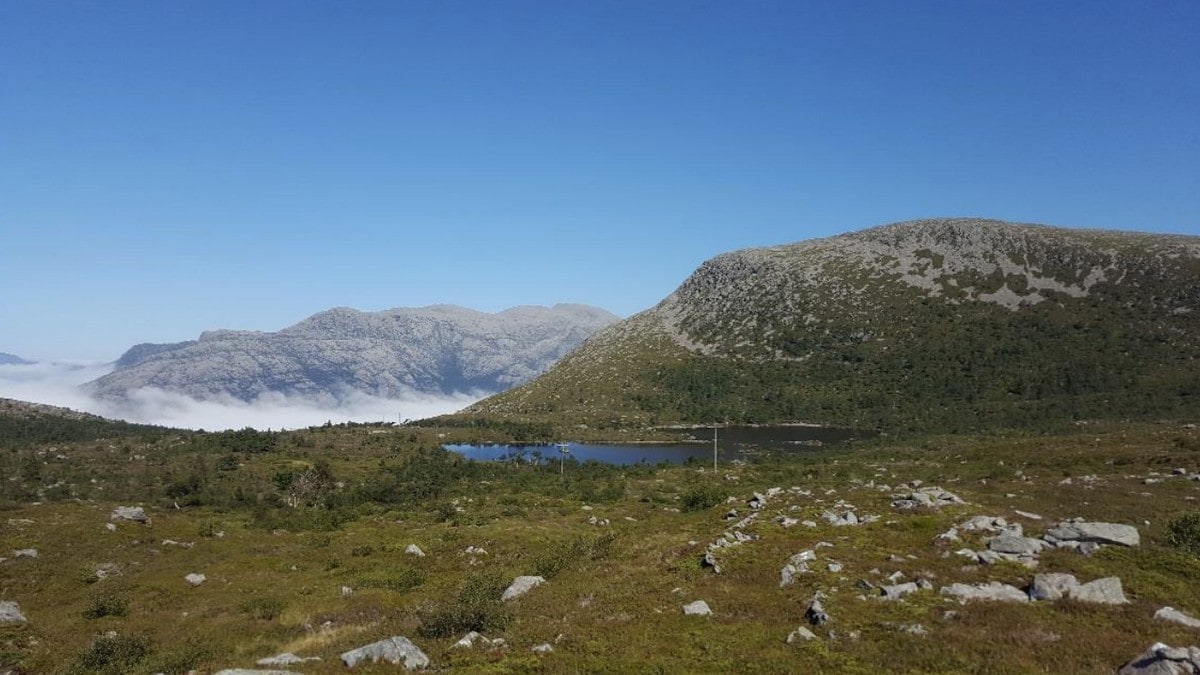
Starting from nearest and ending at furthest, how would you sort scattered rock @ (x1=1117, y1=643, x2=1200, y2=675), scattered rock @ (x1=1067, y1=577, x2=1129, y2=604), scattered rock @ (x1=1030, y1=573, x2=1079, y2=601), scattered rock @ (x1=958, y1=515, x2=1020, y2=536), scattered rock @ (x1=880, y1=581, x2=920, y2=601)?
scattered rock @ (x1=1117, y1=643, x2=1200, y2=675) → scattered rock @ (x1=1067, y1=577, x2=1129, y2=604) → scattered rock @ (x1=1030, y1=573, x2=1079, y2=601) → scattered rock @ (x1=880, y1=581, x2=920, y2=601) → scattered rock @ (x1=958, y1=515, x2=1020, y2=536)

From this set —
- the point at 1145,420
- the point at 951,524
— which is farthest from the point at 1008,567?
the point at 1145,420

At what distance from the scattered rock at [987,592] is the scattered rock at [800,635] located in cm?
595

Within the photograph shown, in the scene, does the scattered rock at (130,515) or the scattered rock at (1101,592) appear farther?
the scattered rock at (130,515)

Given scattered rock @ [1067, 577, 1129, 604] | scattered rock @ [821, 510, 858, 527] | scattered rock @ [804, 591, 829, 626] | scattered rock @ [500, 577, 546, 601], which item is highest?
scattered rock @ [1067, 577, 1129, 604]

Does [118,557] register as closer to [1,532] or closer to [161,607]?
[1,532]

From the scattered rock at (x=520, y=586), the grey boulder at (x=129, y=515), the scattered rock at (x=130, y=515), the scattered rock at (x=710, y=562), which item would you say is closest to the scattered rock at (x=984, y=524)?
the scattered rock at (x=710, y=562)

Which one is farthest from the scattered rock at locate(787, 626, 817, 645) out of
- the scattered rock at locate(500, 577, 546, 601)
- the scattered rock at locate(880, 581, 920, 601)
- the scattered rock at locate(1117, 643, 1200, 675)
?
the scattered rock at locate(500, 577, 546, 601)

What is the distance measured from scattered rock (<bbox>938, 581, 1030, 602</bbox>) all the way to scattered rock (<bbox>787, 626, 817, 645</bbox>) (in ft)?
19.5

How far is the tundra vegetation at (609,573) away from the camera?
1830 centimetres

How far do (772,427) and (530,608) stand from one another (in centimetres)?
18065

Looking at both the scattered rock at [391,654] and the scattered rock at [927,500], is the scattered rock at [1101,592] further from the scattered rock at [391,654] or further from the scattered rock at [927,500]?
the scattered rock at [391,654]

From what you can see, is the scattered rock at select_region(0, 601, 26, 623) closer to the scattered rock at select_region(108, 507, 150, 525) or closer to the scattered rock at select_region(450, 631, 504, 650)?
the scattered rock at select_region(450, 631, 504, 650)

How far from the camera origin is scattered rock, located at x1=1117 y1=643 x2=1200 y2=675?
44.2 ft

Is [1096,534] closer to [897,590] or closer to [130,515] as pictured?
[897,590]
